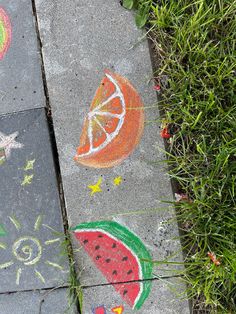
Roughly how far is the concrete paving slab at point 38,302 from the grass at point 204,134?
0.60m

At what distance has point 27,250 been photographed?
2.19 m

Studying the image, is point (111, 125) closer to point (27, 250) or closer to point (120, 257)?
point (120, 257)

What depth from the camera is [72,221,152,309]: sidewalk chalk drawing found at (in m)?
2.11

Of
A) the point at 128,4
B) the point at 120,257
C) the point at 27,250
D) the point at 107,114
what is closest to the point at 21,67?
the point at 107,114

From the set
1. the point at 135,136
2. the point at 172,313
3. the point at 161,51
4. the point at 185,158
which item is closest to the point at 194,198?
the point at 185,158

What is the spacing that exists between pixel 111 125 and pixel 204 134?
433 mm

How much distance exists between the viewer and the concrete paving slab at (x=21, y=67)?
2199 mm

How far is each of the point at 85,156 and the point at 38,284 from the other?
66 centimetres

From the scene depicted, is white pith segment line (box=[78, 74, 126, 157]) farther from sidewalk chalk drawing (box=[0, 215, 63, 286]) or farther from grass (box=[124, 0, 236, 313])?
sidewalk chalk drawing (box=[0, 215, 63, 286])

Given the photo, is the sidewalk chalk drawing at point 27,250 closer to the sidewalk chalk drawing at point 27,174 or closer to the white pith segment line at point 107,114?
the sidewalk chalk drawing at point 27,174

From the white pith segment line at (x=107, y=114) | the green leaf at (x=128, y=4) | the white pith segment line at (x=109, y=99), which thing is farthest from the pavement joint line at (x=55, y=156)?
the green leaf at (x=128, y=4)

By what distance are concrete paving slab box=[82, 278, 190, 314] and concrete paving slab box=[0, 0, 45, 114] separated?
94 cm

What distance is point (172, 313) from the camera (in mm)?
2086

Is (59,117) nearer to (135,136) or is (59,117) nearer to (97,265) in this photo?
(135,136)
